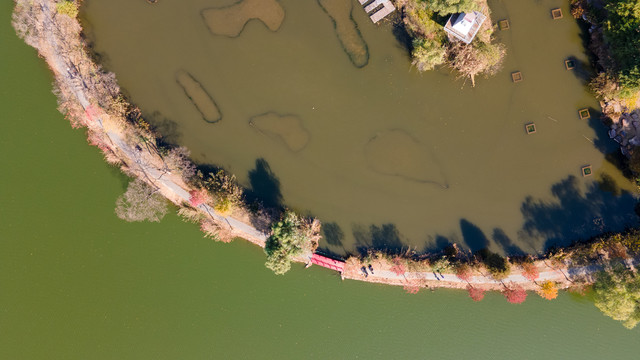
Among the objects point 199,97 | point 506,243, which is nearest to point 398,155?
point 506,243

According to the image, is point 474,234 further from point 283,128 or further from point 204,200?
point 204,200

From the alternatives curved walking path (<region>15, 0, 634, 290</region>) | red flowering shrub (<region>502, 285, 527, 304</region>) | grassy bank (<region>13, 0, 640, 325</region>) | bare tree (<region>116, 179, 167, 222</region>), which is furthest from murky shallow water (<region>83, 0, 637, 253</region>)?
bare tree (<region>116, 179, 167, 222</region>)

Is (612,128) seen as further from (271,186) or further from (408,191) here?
(271,186)

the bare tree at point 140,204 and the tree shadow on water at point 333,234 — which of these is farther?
the tree shadow on water at point 333,234

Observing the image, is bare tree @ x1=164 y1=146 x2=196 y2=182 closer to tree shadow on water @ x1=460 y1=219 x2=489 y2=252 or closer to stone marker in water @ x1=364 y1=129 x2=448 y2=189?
stone marker in water @ x1=364 y1=129 x2=448 y2=189

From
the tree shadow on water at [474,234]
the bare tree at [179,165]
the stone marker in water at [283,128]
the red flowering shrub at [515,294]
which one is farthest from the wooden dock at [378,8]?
the red flowering shrub at [515,294]

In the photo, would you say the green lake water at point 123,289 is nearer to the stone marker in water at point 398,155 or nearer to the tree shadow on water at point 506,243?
the tree shadow on water at point 506,243
